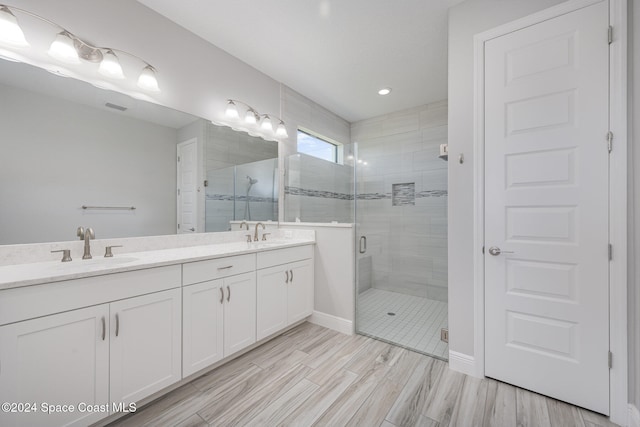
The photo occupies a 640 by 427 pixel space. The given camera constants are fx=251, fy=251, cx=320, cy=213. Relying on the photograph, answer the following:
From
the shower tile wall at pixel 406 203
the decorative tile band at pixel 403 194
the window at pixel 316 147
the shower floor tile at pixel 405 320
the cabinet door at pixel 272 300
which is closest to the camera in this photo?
the cabinet door at pixel 272 300

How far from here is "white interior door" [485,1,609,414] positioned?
143 centimetres

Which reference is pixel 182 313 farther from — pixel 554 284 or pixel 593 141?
pixel 593 141

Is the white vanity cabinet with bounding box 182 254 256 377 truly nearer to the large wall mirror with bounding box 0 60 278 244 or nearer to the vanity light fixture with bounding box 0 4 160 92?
the large wall mirror with bounding box 0 60 278 244

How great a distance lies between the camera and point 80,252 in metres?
1.60

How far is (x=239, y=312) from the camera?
6.24 feet

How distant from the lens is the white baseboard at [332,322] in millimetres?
2445

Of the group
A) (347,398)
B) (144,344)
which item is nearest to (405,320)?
(347,398)

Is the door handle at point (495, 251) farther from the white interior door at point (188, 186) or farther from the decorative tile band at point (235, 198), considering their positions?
the white interior door at point (188, 186)

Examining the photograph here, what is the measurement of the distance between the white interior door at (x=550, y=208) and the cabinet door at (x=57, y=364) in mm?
2314

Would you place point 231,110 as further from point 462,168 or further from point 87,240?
→ point 462,168

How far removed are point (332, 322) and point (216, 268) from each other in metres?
1.36

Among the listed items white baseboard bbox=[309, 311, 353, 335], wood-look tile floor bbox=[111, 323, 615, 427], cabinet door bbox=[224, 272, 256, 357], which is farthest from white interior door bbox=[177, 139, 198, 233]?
white baseboard bbox=[309, 311, 353, 335]

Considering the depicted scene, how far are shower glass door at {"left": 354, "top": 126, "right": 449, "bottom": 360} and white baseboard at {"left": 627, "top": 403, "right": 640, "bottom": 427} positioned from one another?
151 cm

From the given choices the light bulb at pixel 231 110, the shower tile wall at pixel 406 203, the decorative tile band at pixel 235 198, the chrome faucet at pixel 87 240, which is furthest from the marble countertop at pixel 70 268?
the shower tile wall at pixel 406 203
